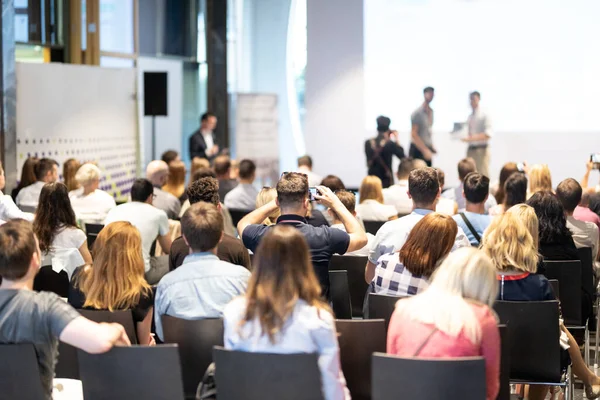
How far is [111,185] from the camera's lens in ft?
37.2

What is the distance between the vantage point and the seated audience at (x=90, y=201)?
7117mm

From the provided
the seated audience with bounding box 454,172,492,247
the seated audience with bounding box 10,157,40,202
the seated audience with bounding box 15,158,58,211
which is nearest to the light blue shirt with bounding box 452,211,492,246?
the seated audience with bounding box 454,172,492,247

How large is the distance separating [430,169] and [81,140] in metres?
6.55

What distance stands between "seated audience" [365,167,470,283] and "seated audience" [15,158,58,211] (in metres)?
3.59

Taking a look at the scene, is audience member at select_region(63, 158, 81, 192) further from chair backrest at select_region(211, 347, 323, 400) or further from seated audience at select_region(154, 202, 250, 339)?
chair backrest at select_region(211, 347, 323, 400)

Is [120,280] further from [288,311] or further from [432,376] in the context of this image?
[432,376]

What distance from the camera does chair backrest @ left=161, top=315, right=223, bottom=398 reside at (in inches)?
138

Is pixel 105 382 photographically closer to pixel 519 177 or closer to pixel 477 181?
pixel 477 181

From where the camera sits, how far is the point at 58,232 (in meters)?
5.41

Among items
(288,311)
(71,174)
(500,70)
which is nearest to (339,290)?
(288,311)

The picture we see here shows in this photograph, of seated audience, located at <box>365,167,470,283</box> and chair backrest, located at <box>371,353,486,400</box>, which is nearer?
chair backrest, located at <box>371,353,486,400</box>

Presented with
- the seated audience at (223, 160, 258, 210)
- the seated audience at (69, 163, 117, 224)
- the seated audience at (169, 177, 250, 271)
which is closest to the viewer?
the seated audience at (169, 177, 250, 271)

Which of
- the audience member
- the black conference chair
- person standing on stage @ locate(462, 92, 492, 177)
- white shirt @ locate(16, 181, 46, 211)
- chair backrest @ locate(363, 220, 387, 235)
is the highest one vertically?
person standing on stage @ locate(462, 92, 492, 177)

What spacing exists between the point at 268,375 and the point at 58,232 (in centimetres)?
280
